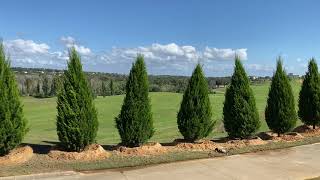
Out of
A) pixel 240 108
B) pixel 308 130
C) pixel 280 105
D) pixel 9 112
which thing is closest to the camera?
pixel 9 112

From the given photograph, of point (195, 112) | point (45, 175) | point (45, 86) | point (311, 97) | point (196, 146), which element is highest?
point (311, 97)

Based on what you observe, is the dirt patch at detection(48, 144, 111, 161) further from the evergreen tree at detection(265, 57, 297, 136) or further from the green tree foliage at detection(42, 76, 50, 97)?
the green tree foliage at detection(42, 76, 50, 97)

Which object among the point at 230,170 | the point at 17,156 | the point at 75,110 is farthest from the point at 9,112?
the point at 230,170

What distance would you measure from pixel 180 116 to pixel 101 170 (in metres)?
4.37

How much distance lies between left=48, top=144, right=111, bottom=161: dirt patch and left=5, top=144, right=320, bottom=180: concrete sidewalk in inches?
61.5

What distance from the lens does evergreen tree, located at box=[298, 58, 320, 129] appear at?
18.1 meters

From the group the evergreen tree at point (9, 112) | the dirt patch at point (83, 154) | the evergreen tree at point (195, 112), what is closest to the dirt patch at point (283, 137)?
the evergreen tree at point (195, 112)

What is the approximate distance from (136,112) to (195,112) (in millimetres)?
2057

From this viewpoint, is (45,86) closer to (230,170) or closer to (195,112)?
(195,112)

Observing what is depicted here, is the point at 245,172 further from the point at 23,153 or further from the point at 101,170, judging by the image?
the point at 23,153

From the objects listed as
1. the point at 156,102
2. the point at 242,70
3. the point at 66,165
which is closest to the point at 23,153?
the point at 66,165

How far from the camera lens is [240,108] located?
14.9m

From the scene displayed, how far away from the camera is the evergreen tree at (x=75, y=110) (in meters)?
12.0

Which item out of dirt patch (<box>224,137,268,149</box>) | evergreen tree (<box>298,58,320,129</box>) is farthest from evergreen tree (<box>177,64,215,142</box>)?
evergreen tree (<box>298,58,320,129</box>)
